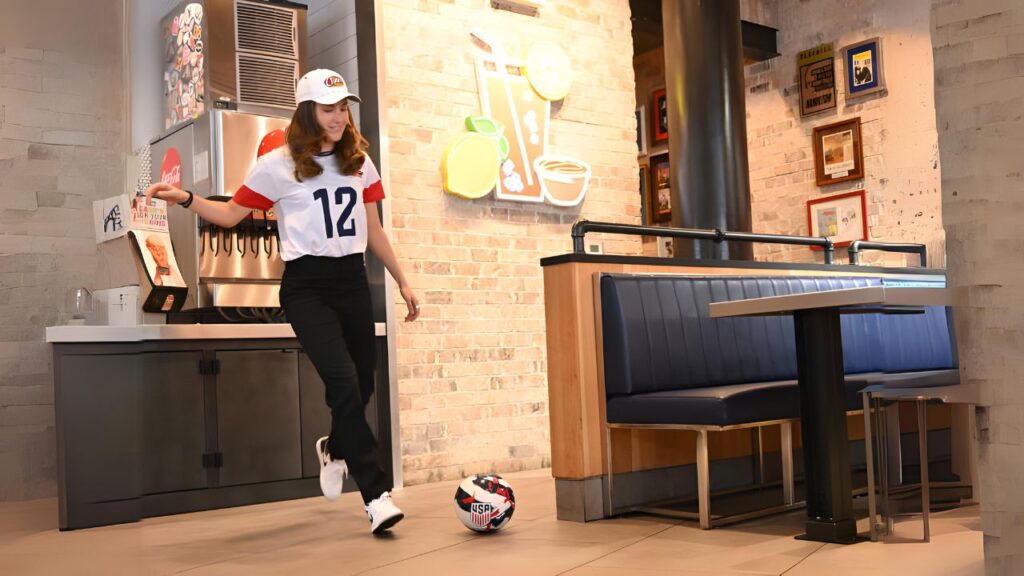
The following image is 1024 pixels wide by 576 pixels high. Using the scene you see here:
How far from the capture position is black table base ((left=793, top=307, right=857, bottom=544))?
3.03m

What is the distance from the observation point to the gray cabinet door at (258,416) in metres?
4.69

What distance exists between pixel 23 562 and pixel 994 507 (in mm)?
3518

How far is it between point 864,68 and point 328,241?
5728 millimetres

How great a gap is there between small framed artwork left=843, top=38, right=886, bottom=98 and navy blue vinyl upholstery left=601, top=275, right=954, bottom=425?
3.81 metres

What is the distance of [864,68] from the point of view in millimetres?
7836

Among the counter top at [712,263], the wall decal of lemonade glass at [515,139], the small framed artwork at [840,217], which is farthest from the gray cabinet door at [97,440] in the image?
the small framed artwork at [840,217]

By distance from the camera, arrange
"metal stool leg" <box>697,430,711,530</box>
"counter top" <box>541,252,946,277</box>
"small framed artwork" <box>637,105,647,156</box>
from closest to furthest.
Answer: "metal stool leg" <box>697,430,711,530</box> → "counter top" <box>541,252,946,277</box> → "small framed artwork" <box>637,105,647,156</box>

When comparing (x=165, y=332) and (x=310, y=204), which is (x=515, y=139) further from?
(x=310, y=204)

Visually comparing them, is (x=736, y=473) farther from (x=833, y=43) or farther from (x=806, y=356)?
(x=833, y=43)

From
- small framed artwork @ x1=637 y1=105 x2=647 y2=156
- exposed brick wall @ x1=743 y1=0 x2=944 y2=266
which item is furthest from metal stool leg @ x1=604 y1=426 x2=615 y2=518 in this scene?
small framed artwork @ x1=637 y1=105 x2=647 y2=156

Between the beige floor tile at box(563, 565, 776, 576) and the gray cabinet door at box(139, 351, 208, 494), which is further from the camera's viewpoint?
the gray cabinet door at box(139, 351, 208, 494)

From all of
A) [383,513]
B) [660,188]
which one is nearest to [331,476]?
[383,513]

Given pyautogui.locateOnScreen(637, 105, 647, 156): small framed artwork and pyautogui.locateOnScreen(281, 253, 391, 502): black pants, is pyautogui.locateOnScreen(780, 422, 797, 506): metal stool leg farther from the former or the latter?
pyautogui.locateOnScreen(637, 105, 647, 156): small framed artwork

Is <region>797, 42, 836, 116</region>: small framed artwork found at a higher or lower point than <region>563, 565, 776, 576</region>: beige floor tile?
higher
